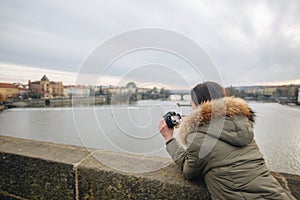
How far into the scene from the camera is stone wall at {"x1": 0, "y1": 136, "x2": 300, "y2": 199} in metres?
1.00

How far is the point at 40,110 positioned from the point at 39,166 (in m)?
43.7

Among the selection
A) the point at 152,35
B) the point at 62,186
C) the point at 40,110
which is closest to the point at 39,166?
the point at 62,186

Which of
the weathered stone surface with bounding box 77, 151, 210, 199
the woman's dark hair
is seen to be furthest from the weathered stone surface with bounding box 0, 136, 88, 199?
the woman's dark hair

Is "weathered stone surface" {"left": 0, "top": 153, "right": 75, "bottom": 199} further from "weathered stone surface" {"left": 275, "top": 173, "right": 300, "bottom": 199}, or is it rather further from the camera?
"weathered stone surface" {"left": 275, "top": 173, "right": 300, "bottom": 199}

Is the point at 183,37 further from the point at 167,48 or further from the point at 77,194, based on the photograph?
the point at 77,194

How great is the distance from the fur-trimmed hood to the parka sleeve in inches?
2.2

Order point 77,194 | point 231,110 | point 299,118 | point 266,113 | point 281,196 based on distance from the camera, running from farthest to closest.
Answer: point 266,113 < point 299,118 < point 77,194 < point 231,110 < point 281,196

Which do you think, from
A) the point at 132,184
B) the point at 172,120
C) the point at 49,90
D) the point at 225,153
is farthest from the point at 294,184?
the point at 49,90

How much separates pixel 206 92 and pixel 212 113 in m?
0.20

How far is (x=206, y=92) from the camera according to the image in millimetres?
1143

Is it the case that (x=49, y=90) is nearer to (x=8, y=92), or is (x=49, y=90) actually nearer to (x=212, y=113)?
(x=8, y=92)

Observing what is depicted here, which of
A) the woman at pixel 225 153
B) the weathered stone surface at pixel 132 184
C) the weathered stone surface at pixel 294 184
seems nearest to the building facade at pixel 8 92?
the weathered stone surface at pixel 132 184

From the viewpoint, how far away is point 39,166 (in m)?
1.25

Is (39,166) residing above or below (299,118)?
above
